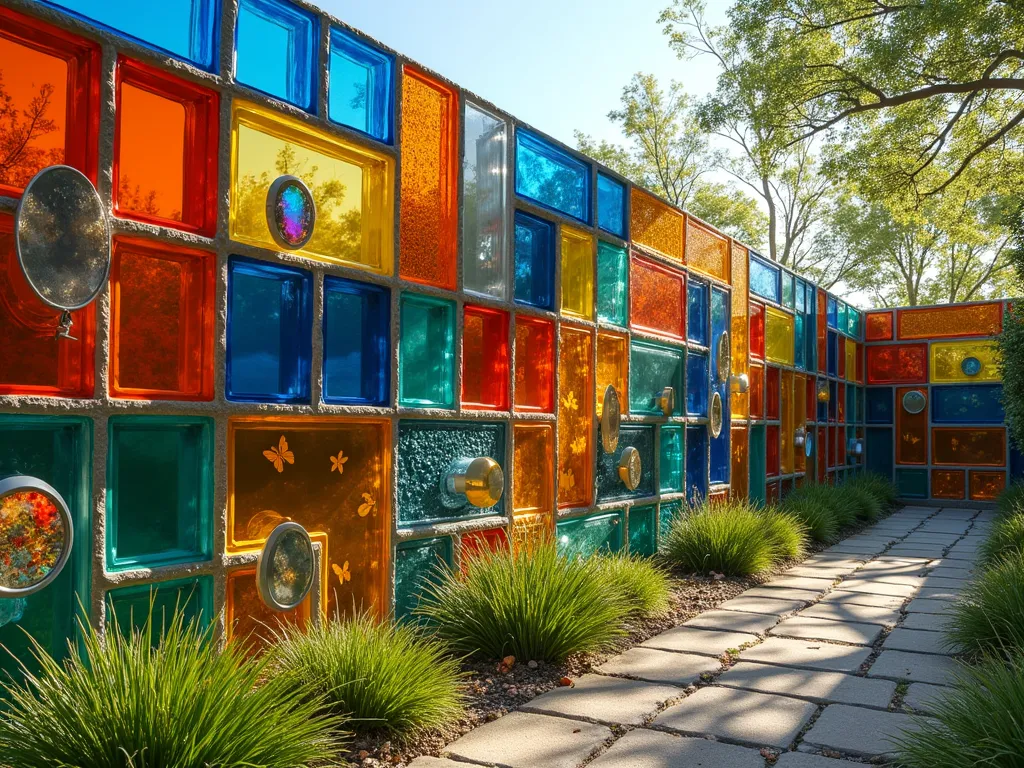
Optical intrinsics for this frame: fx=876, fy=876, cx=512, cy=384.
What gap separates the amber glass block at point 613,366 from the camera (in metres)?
5.86

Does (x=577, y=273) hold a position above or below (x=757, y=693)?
above

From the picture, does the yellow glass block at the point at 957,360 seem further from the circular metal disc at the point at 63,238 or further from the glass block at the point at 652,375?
the circular metal disc at the point at 63,238

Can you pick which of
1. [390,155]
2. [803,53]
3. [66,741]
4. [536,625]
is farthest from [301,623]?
[803,53]

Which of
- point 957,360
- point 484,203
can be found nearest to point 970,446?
point 957,360

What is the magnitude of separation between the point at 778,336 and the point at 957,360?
4.51 meters

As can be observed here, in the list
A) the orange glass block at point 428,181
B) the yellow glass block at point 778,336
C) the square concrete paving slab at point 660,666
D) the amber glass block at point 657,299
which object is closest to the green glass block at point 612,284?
the amber glass block at point 657,299

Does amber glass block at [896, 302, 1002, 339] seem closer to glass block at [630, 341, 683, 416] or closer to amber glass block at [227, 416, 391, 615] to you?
glass block at [630, 341, 683, 416]

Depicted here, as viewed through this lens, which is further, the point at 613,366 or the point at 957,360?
the point at 957,360

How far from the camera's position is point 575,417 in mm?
Result: 5535

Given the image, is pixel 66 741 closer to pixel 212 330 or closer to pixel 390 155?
pixel 212 330

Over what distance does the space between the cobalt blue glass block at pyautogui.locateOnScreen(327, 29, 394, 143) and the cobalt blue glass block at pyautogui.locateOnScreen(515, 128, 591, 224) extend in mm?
1151

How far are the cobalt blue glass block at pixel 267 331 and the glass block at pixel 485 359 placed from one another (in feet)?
3.71

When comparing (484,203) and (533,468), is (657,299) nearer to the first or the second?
(533,468)

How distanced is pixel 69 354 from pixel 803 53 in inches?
359
